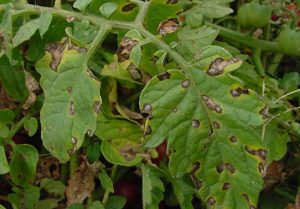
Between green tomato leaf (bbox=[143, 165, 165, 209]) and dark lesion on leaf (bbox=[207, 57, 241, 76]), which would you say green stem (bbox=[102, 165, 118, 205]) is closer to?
green tomato leaf (bbox=[143, 165, 165, 209])

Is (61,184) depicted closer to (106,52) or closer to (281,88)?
(106,52)

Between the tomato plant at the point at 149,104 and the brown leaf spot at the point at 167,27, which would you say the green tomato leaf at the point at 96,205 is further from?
the brown leaf spot at the point at 167,27

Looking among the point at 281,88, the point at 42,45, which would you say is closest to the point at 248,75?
the point at 281,88

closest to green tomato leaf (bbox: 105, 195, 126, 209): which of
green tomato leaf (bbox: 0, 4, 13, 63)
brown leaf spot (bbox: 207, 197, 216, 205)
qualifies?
brown leaf spot (bbox: 207, 197, 216, 205)

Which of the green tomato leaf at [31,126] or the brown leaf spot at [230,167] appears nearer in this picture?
the brown leaf spot at [230,167]

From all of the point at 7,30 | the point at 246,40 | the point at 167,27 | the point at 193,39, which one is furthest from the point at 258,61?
the point at 7,30

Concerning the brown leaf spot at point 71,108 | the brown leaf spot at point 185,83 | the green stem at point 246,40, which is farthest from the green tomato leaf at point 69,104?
the green stem at point 246,40
